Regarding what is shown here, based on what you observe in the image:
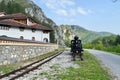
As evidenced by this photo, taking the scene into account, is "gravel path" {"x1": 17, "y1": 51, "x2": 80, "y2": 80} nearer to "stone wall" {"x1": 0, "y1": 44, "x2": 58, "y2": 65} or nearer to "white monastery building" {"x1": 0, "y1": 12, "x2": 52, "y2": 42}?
"stone wall" {"x1": 0, "y1": 44, "x2": 58, "y2": 65}

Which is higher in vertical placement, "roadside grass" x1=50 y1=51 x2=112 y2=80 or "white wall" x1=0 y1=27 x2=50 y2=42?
"white wall" x1=0 y1=27 x2=50 y2=42

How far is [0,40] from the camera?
1867cm

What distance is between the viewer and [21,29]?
63.0 meters

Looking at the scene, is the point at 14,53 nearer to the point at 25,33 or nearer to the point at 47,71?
the point at 47,71

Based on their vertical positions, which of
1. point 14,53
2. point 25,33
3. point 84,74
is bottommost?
point 84,74

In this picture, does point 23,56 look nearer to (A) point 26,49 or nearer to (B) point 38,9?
(A) point 26,49

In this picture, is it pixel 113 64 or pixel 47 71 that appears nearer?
pixel 47 71

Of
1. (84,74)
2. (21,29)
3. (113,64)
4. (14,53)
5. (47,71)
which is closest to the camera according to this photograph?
(84,74)

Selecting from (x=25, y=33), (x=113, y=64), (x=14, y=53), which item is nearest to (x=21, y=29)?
(x=25, y=33)

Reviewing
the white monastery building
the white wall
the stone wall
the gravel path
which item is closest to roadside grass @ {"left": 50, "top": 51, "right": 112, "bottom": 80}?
the gravel path

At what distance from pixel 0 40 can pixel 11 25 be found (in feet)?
135

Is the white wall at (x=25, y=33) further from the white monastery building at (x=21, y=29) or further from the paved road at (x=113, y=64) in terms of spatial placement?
the paved road at (x=113, y=64)

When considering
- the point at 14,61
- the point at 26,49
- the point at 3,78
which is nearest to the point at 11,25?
the point at 26,49

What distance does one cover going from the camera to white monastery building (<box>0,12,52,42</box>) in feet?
192
